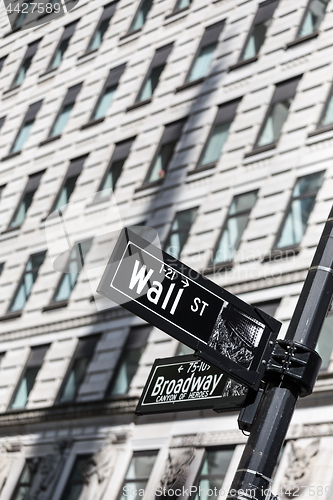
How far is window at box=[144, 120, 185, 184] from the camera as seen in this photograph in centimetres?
2312

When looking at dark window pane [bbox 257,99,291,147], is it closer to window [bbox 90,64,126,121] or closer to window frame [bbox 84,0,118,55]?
window [bbox 90,64,126,121]

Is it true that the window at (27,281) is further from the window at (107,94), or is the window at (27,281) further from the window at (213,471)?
the window at (213,471)

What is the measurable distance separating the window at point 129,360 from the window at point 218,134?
500 centimetres

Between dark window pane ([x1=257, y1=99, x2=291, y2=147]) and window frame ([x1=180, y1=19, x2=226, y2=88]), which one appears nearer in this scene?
dark window pane ([x1=257, y1=99, x2=291, y2=147])

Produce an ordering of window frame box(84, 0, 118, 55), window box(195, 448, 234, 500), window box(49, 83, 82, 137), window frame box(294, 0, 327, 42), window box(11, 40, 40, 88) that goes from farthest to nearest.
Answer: window box(11, 40, 40, 88)
window frame box(84, 0, 118, 55)
window box(49, 83, 82, 137)
window frame box(294, 0, 327, 42)
window box(195, 448, 234, 500)

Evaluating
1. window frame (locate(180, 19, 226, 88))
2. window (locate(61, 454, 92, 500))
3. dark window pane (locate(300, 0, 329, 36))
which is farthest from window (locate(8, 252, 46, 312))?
dark window pane (locate(300, 0, 329, 36))

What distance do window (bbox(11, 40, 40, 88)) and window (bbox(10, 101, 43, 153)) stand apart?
8.43 feet

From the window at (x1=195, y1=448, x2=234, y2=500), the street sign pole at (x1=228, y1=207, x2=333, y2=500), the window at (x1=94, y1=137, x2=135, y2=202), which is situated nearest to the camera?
the street sign pole at (x1=228, y1=207, x2=333, y2=500)

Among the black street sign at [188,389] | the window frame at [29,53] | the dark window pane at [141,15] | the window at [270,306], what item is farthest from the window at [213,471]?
the window frame at [29,53]

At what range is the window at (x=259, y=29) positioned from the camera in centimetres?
2267

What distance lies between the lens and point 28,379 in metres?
22.6

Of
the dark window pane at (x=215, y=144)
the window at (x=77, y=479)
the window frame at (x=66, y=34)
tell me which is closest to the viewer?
the window at (x=77, y=479)

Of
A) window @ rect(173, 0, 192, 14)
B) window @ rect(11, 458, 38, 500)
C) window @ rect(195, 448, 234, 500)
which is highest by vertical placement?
window @ rect(173, 0, 192, 14)

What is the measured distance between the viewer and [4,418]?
2208cm
